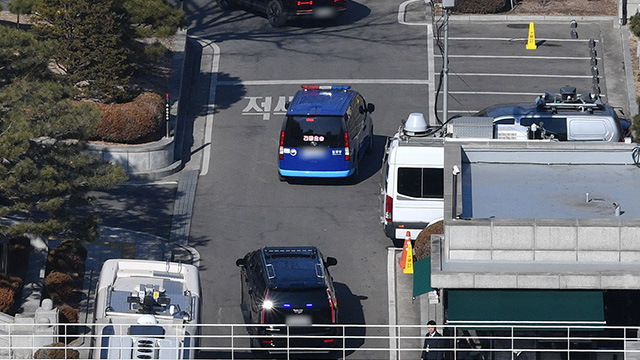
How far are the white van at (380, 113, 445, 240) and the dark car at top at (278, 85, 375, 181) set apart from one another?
8.34 ft

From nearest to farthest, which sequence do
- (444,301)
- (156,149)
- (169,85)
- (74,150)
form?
(444,301)
(74,150)
(156,149)
(169,85)

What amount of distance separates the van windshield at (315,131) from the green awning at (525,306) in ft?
36.7

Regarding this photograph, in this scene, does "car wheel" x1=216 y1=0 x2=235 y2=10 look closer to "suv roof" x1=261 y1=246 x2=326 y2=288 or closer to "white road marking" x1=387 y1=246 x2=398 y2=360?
"white road marking" x1=387 y1=246 x2=398 y2=360

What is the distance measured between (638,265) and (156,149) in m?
15.2

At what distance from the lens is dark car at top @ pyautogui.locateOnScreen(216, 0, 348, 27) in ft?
130

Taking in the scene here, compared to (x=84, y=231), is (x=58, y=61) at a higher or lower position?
higher

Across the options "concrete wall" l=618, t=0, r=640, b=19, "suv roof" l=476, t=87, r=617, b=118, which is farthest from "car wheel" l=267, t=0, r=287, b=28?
"suv roof" l=476, t=87, r=617, b=118

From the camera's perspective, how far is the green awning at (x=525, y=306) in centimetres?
1858

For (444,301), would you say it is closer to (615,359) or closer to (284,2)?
(615,359)

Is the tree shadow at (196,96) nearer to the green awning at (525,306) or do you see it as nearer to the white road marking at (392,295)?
the white road marking at (392,295)

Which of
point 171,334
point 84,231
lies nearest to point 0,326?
point 84,231

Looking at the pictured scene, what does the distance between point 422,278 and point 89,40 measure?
1384cm

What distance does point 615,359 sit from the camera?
66.6ft

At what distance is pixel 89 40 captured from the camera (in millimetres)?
31609
